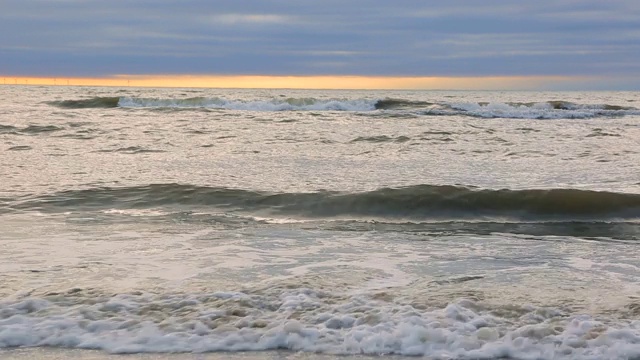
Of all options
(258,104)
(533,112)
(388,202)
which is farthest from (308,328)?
(258,104)

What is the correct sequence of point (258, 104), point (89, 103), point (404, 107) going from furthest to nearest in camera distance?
point (89, 103), point (404, 107), point (258, 104)

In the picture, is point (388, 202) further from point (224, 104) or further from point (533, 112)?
point (224, 104)

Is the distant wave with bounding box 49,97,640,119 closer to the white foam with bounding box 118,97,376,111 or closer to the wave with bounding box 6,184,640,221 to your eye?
the white foam with bounding box 118,97,376,111

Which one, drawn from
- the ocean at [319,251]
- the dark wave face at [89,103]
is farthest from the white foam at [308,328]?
the dark wave face at [89,103]

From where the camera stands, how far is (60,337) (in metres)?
3.59

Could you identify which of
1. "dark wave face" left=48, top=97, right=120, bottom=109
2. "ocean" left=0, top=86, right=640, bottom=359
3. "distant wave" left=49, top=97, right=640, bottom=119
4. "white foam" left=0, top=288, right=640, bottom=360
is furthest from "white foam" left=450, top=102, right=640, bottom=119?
"white foam" left=0, top=288, right=640, bottom=360

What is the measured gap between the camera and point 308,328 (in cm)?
370

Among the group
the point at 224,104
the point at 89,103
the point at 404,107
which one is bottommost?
the point at 89,103

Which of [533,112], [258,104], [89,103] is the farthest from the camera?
[89,103]

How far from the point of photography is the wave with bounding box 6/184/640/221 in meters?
7.68

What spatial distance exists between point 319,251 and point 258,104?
84.4 feet

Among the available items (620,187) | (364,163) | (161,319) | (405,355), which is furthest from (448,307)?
(364,163)

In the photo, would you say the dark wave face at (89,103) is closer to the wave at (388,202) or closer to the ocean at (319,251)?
the ocean at (319,251)

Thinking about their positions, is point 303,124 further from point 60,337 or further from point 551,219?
point 60,337
